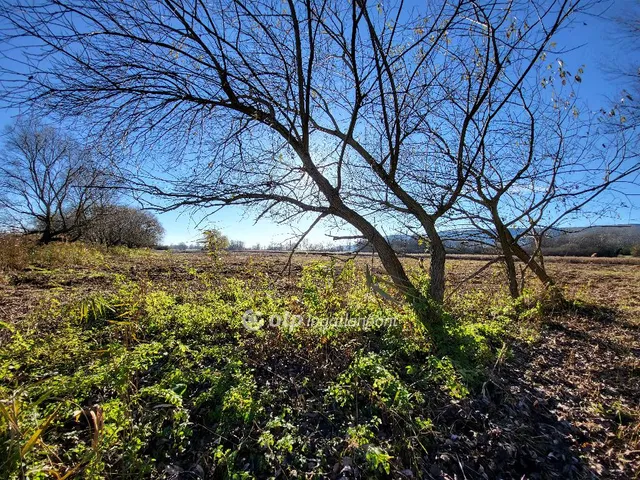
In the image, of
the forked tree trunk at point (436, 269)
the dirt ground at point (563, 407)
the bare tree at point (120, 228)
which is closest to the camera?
the dirt ground at point (563, 407)

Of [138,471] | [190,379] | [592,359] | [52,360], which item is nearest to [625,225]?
[592,359]

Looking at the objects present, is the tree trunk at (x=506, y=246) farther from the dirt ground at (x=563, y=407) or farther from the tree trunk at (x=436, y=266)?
the tree trunk at (x=436, y=266)

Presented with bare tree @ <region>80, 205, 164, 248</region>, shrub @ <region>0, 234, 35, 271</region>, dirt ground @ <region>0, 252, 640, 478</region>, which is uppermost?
bare tree @ <region>80, 205, 164, 248</region>

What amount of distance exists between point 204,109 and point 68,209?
1041 inches

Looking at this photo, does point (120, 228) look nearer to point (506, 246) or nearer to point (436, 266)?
point (436, 266)

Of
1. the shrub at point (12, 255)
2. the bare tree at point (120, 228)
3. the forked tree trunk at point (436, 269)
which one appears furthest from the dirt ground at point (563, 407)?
the bare tree at point (120, 228)

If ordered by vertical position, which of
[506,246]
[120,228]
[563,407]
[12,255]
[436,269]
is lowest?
[563,407]

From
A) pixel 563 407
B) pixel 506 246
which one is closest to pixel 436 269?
pixel 563 407

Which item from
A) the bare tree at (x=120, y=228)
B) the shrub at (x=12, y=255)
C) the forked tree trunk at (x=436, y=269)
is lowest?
the forked tree trunk at (x=436, y=269)

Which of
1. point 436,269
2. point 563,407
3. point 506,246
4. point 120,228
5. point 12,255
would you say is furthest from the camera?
point 120,228

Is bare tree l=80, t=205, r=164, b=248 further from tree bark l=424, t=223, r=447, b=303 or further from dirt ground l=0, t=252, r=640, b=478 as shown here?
tree bark l=424, t=223, r=447, b=303

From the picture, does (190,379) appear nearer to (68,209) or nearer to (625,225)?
(625,225)

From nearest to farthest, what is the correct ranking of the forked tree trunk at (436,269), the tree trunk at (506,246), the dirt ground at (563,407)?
the dirt ground at (563,407) → the forked tree trunk at (436,269) → the tree trunk at (506,246)

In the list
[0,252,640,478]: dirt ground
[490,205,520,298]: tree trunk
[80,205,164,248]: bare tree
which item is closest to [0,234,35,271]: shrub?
[0,252,640,478]: dirt ground
